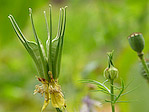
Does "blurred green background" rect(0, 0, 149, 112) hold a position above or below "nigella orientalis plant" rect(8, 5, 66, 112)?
above

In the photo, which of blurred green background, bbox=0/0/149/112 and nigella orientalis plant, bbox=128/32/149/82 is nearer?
nigella orientalis plant, bbox=128/32/149/82

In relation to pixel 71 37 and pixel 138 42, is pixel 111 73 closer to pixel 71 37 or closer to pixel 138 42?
pixel 138 42

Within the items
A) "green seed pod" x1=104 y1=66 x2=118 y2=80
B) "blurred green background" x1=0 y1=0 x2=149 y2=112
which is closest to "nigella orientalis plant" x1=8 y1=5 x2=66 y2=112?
"green seed pod" x1=104 y1=66 x2=118 y2=80

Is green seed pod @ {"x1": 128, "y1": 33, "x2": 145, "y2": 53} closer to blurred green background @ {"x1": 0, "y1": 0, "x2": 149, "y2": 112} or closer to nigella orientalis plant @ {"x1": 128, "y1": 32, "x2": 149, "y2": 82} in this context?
nigella orientalis plant @ {"x1": 128, "y1": 32, "x2": 149, "y2": 82}

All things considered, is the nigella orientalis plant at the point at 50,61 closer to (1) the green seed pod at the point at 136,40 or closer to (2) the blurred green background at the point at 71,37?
(1) the green seed pod at the point at 136,40

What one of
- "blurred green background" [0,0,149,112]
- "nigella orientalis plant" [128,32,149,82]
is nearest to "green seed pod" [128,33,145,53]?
"nigella orientalis plant" [128,32,149,82]

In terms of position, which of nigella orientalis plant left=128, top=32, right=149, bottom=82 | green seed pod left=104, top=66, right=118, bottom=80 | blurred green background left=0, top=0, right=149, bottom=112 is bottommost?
green seed pod left=104, top=66, right=118, bottom=80

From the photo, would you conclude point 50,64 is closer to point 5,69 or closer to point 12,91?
point 12,91

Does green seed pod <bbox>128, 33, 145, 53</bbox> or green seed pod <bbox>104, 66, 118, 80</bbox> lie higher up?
green seed pod <bbox>128, 33, 145, 53</bbox>

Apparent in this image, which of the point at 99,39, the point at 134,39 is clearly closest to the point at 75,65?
the point at 99,39

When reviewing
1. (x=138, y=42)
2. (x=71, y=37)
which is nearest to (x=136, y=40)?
(x=138, y=42)

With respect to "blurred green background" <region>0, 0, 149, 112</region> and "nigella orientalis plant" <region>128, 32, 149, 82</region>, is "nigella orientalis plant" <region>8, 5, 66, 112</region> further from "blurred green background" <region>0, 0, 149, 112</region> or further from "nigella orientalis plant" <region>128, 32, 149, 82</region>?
"blurred green background" <region>0, 0, 149, 112</region>
